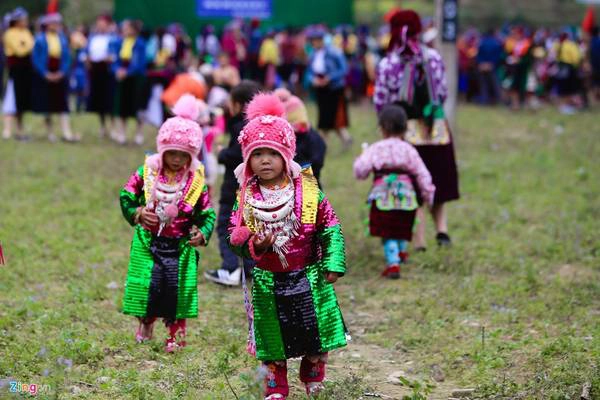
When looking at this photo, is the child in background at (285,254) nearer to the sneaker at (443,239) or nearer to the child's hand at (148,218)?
the child's hand at (148,218)

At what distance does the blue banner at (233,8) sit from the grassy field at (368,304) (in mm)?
11938

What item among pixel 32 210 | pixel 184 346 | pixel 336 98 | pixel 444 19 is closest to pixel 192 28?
pixel 336 98

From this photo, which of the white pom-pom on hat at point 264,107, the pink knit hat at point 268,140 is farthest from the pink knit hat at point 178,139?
the pink knit hat at point 268,140

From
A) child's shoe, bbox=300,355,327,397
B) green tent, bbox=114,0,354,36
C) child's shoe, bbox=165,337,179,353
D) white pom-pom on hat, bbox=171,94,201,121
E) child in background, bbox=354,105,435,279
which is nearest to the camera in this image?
child's shoe, bbox=300,355,327,397

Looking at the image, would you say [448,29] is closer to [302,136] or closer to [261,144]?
[302,136]

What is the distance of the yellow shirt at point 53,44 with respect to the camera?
1500cm

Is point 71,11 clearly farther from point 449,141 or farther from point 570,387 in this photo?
point 570,387

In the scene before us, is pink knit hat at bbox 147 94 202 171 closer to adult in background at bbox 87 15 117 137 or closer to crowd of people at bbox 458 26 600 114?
adult in background at bbox 87 15 117 137

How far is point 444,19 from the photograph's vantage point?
14.0m

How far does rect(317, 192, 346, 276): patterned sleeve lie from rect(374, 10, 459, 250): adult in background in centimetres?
375

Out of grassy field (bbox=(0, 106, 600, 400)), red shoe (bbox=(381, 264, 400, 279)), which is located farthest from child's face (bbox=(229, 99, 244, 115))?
red shoe (bbox=(381, 264, 400, 279))

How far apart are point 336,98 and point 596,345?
9.71m

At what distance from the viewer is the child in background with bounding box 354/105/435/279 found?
26.0 feet

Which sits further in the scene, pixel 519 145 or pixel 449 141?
pixel 519 145
